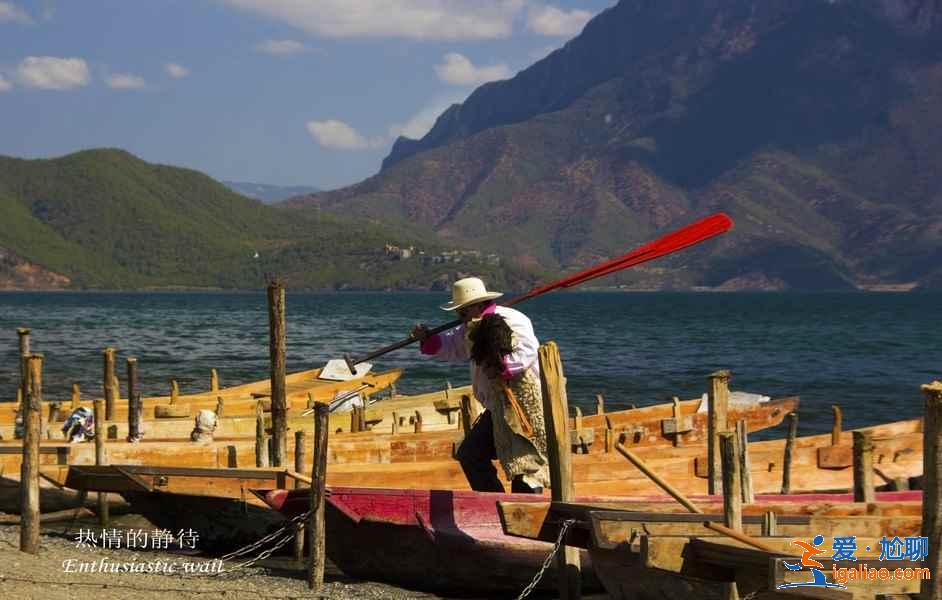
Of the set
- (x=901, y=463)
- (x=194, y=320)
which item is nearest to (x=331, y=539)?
(x=901, y=463)

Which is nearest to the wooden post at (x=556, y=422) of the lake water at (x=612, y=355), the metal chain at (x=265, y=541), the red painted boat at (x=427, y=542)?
the red painted boat at (x=427, y=542)

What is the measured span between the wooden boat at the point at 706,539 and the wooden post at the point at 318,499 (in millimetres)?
2302

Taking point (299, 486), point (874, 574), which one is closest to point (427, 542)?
point (299, 486)

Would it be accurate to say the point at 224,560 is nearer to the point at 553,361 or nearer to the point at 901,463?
the point at 553,361

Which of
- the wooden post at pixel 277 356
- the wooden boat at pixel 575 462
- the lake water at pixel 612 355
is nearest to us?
the wooden boat at pixel 575 462

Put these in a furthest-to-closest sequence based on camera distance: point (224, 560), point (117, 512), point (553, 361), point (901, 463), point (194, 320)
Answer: point (194, 320)
point (117, 512)
point (901, 463)
point (224, 560)
point (553, 361)

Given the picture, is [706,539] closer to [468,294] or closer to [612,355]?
[468,294]

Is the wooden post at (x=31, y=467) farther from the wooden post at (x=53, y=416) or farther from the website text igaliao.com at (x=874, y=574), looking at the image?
the website text igaliao.com at (x=874, y=574)

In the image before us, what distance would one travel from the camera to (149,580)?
1130cm

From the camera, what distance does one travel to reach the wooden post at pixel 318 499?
10859mm

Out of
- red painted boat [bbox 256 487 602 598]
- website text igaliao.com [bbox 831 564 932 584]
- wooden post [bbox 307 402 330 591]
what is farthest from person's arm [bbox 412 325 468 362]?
website text igaliao.com [bbox 831 564 932 584]

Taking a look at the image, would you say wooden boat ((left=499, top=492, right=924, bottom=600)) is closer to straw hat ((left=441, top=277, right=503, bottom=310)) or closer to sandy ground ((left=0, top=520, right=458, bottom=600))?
straw hat ((left=441, top=277, right=503, bottom=310))

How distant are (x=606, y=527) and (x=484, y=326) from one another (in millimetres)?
2301

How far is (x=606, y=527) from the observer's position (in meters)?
8.51
